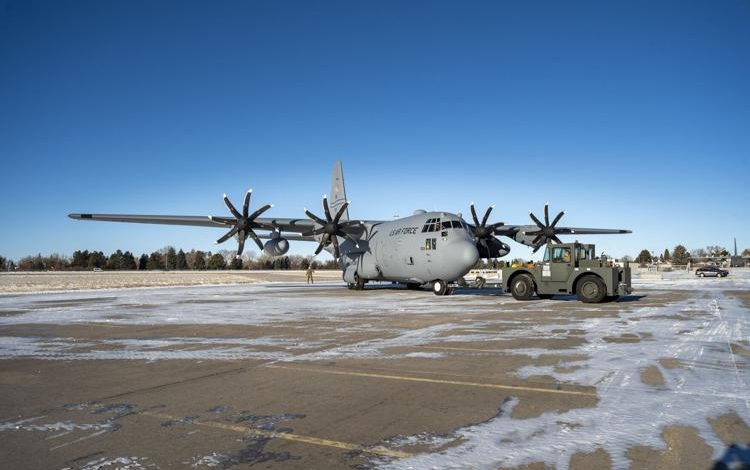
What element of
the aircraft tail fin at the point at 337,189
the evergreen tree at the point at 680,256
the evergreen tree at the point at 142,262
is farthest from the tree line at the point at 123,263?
the evergreen tree at the point at 680,256

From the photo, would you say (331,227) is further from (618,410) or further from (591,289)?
(618,410)

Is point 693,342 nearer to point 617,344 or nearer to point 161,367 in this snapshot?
point 617,344

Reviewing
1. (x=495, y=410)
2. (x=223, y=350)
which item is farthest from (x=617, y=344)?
(x=223, y=350)

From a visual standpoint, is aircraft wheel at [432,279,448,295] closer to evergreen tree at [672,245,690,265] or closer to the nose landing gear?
the nose landing gear

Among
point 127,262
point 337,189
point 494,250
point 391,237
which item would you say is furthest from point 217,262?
point 391,237

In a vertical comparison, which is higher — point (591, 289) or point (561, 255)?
point (561, 255)

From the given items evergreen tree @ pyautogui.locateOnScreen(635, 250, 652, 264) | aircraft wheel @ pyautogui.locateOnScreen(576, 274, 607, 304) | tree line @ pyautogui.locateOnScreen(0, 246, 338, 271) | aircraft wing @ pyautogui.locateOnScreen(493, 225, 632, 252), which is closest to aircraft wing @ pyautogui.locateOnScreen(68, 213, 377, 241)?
aircraft wing @ pyautogui.locateOnScreen(493, 225, 632, 252)

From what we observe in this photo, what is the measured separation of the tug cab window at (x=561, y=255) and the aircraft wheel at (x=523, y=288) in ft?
4.34

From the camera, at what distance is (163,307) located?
18.6m

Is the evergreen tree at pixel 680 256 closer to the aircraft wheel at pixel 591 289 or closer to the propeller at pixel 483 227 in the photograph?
the propeller at pixel 483 227

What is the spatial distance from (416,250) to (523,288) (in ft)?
19.2

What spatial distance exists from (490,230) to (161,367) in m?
25.1

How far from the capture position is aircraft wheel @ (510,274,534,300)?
68.0 feet

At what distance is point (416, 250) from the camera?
81.0 ft
